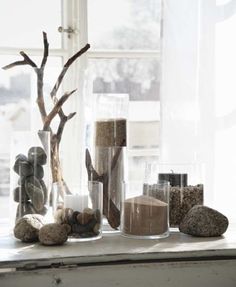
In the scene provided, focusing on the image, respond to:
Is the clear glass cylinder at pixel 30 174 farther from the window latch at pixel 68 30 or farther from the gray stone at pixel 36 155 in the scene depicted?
the window latch at pixel 68 30

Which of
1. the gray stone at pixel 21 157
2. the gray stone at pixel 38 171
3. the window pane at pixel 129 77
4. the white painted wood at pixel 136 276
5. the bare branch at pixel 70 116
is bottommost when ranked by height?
the white painted wood at pixel 136 276

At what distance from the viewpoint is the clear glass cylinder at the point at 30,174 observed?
1118 millimetres

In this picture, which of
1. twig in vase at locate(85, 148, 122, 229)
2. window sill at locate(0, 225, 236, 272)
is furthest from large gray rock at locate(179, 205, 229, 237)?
twig in vase at locate(85, 148, 122, 229)

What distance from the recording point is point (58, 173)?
1.17 metres

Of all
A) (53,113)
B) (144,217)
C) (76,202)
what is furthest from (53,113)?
(144,217)

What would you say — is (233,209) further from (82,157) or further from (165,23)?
(165,23)

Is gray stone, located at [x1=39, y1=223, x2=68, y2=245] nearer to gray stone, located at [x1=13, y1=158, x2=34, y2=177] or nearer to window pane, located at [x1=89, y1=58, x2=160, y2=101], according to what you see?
gray stone, located at [x1=13, y1=158, x2=34, y2=177]

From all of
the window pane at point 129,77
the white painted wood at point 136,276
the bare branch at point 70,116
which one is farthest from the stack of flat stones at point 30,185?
the window pane at point 129,77

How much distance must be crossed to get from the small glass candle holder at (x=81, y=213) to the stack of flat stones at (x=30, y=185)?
0.04 meters

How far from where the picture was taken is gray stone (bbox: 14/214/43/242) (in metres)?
1.01

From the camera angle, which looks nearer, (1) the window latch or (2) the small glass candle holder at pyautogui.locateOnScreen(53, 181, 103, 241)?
(2) the small glass candle holder at pyautogui.locateOnScreen(53, 181, 103, 241)

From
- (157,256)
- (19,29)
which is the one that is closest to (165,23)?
(19,29)

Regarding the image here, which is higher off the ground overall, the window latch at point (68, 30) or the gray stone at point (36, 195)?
the window latch at point (68, 30)

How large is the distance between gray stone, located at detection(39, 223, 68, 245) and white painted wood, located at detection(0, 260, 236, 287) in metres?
0.09
